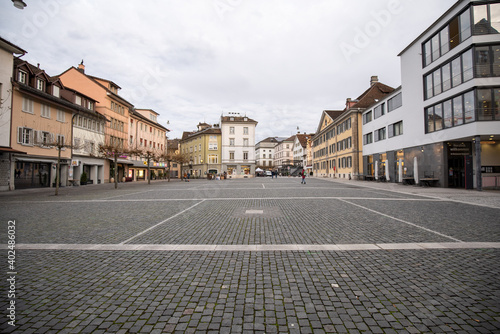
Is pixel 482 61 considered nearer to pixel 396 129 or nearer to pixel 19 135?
pixel 396 129

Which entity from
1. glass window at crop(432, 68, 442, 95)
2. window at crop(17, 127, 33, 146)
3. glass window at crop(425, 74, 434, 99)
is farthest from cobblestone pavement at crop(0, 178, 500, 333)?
glass window at crop(425, 74, 434, 99)

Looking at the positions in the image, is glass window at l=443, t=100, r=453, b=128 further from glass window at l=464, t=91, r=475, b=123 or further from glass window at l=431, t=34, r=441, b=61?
glass window at l=431, t=34, r=441, b=61

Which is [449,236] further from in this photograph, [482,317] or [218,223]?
[218,223]

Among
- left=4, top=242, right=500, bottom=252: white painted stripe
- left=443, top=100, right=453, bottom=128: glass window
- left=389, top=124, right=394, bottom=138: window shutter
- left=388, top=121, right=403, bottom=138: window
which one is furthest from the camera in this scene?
left=389, top=124, right=394, bottom=138: window shutter

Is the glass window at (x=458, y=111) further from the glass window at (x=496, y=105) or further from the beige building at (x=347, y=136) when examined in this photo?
the beige building at (x=347, y=136)

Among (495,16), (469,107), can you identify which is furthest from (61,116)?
(495,16)

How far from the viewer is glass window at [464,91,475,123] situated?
61.4 ft

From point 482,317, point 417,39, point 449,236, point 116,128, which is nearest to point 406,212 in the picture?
point 449,236

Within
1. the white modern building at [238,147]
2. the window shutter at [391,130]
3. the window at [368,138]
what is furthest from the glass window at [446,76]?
the white modern building at [238,147]

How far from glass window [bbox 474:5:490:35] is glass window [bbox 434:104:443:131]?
5715 millimetres

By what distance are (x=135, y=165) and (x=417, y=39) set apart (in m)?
43.4

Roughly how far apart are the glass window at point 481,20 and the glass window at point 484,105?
14.1ft

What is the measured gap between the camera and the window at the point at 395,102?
28.9 meters

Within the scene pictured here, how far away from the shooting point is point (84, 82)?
1357 inches
